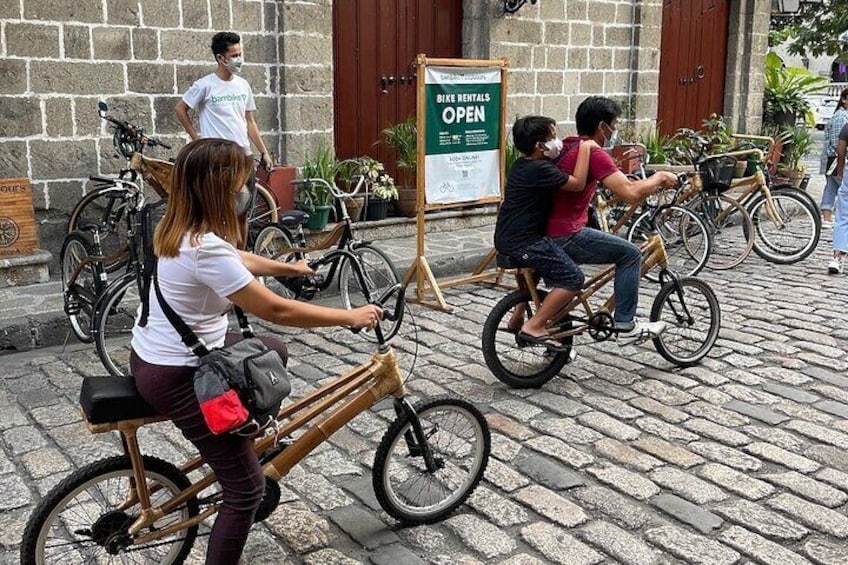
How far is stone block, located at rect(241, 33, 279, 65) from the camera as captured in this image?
26.8 ft

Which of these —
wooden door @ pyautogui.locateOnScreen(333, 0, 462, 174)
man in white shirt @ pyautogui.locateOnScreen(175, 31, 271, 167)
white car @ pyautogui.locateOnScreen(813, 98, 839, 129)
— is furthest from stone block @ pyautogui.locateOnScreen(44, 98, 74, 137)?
white car @ pyautogui.locateOnScreen(813, 98, 839, 129)

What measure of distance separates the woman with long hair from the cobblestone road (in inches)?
24.5

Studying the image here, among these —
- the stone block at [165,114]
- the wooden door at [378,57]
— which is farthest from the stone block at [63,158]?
the wooden door at [378,57]

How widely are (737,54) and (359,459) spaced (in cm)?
1070

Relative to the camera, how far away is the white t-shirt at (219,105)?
7090mm

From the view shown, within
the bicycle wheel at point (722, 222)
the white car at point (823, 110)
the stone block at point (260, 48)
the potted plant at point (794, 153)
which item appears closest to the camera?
the stone block at point (260, 48)

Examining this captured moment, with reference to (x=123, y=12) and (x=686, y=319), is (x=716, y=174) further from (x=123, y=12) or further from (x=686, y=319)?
(x=123, y=12)

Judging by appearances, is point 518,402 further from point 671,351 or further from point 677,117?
point 677,117

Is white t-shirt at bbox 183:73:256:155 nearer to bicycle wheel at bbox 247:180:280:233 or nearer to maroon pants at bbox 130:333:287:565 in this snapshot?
bicycle wheel at bbox 247:180:280:233

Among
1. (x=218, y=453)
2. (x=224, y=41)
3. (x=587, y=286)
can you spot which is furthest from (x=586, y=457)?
(x=224, y=41)

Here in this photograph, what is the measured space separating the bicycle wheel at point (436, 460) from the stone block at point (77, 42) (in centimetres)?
507

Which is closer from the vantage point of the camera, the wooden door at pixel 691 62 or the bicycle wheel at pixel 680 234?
the bicycle wheel at pixel 680 234

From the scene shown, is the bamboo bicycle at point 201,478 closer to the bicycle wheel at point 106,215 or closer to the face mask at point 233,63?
the bicycle wheel at point 106,215

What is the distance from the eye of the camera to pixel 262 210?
7.63 meters
